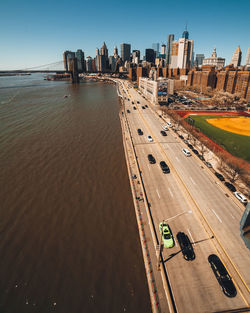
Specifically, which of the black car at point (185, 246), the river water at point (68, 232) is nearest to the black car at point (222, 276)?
the black car at point (185, 246)

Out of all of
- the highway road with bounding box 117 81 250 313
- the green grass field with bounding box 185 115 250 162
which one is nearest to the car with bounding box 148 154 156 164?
the highway road with bounding box 117 81 250 313

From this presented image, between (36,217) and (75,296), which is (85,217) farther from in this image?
(75,296)

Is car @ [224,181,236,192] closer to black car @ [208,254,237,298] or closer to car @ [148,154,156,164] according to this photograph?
car @ [148,154,156,164]

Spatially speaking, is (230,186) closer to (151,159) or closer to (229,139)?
(151,159)

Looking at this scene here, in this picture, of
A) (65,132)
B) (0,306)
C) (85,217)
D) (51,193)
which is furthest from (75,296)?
(65,132)

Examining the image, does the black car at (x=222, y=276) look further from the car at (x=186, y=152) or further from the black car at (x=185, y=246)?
the car at (x=186, y=152)
